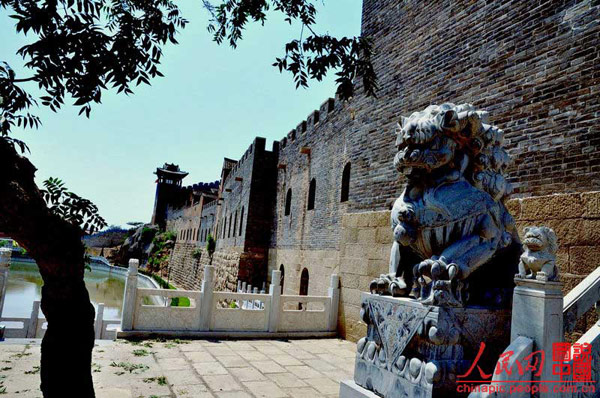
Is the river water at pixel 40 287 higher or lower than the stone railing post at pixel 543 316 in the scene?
lower

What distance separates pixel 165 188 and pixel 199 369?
44205mm

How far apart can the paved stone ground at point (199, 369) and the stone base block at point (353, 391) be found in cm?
110

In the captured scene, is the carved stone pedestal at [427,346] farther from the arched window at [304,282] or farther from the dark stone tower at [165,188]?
the dark stone tower at [165,188]

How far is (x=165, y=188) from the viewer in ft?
151

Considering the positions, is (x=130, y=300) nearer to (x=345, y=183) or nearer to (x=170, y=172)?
(x=345, y=183)

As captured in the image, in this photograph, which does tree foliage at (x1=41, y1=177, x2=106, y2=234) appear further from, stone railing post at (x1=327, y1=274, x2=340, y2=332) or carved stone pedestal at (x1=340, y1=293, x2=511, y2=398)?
stone railing post at (x1=327, y1=274, x2=340, y2=332)

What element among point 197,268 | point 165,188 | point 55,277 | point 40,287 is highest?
point 165,188

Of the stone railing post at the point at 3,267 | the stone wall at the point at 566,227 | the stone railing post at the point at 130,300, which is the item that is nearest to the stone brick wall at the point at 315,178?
the stone wall at the point at 566,227

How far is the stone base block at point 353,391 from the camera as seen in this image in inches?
104

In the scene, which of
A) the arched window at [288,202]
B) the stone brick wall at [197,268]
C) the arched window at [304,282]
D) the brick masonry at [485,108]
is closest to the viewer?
the brick masonry at [485,108]

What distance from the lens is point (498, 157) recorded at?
2.86 meters

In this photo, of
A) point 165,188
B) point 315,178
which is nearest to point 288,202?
point 315,178

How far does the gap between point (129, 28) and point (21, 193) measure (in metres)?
1.57

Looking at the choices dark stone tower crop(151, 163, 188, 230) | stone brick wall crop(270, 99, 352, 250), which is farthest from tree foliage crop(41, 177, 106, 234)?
dark stone tower crop(151, 163, 188, 230)
